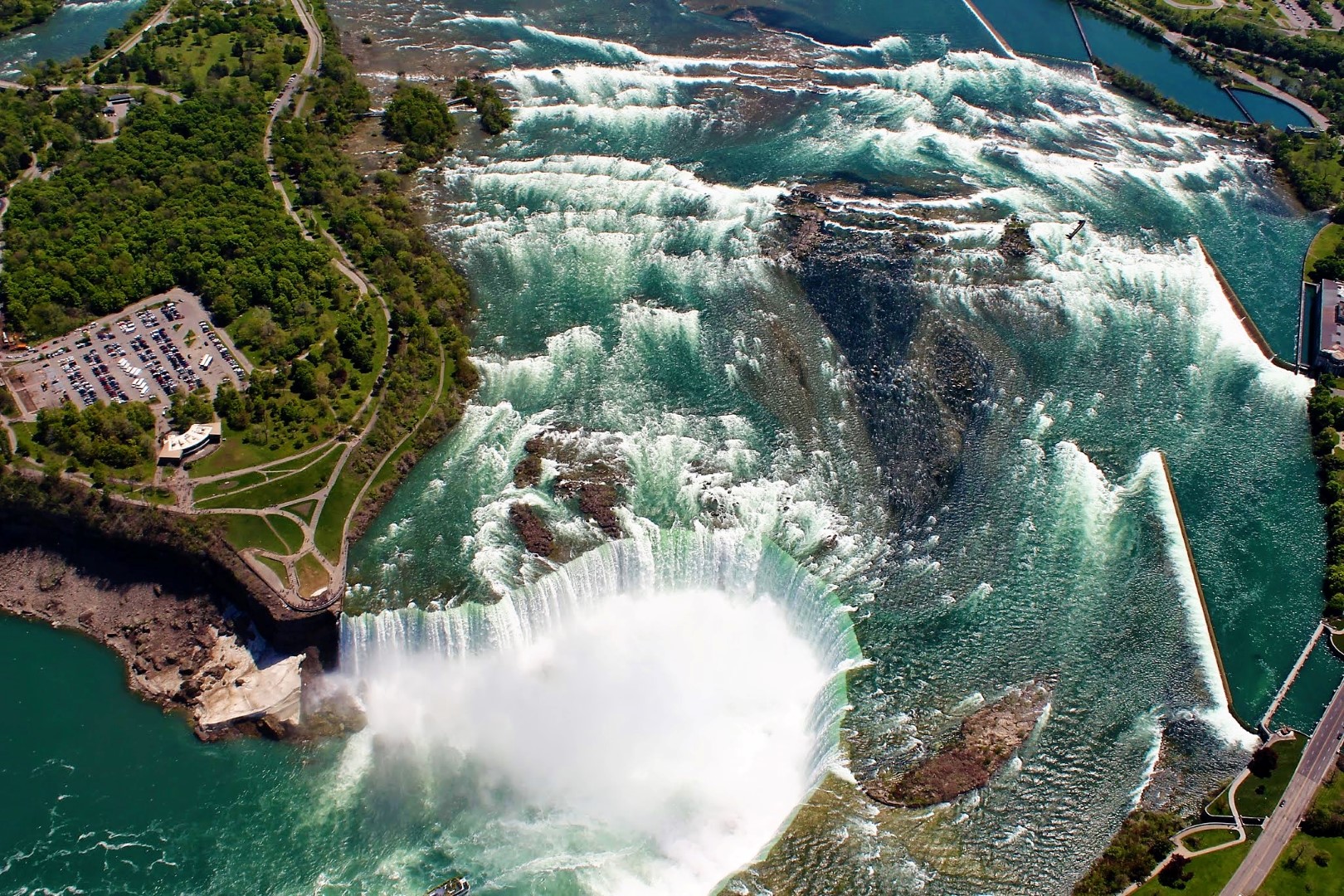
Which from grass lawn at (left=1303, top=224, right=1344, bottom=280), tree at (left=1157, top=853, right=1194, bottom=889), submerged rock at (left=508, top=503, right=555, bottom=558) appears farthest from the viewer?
grass lawn at (left=1303, top=224, right=1344, bottom=280)

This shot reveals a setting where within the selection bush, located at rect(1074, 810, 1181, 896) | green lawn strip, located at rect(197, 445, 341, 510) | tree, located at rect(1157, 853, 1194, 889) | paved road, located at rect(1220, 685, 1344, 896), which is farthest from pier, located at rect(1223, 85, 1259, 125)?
green lawn strip, located at rect(197, 445, 341, 510)

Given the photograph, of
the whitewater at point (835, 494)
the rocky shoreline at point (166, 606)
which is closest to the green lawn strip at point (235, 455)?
the rocky shoreline at point (166, 606)

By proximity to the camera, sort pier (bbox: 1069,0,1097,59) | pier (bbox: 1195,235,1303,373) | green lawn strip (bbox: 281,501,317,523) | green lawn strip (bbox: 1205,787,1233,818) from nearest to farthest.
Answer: green lawn strip (bbox: 1205,787,1233,818), green lawn strip (bbox: 281,501,317,523), pier (bbox: 1195,235,1303,373), pier (bbox: 1069,0,1097,59)

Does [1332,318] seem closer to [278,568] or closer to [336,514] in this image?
[336,514]

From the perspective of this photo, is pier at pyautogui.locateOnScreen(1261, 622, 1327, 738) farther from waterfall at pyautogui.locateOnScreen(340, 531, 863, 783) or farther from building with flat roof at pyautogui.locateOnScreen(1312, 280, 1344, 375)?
building with flat roof at pyautogui.locateOnScreen(1312, 280, 1344, 375)

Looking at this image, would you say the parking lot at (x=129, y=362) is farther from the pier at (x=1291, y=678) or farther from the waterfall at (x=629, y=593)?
the pier at (x=1291, y=678)

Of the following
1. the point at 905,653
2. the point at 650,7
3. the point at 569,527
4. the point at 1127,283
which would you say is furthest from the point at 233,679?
the point at 650,7

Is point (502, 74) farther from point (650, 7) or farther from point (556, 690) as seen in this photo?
point (556, 690)
